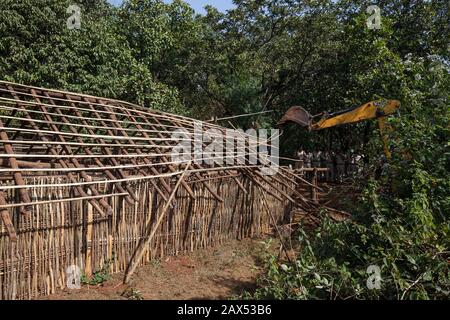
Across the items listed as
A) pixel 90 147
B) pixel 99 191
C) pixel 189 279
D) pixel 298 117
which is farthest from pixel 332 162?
pixel 99 191

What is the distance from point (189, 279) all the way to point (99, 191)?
1857 millimetres

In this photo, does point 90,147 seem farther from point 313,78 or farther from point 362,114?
point 313,78

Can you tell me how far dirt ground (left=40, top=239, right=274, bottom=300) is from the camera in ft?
17.8

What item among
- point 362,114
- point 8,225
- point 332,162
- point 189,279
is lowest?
point 189,279

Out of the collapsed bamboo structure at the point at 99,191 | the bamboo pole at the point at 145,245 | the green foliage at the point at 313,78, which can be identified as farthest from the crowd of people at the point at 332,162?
the bamboo pole at the point at 145,245

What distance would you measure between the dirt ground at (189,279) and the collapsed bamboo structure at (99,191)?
237mm

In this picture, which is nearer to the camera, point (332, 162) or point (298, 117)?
point (298, 117)

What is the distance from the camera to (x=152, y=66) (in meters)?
16.5

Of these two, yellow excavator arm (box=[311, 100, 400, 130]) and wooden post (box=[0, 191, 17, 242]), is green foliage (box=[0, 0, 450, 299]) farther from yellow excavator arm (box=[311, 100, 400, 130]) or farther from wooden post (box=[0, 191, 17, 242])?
wooden post (box=[0, 191, 17, 242])

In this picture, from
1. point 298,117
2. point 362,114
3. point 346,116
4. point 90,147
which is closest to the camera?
point 90,147

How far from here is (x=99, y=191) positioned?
5.69m

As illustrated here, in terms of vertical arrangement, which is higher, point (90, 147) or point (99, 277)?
point (90, 147)

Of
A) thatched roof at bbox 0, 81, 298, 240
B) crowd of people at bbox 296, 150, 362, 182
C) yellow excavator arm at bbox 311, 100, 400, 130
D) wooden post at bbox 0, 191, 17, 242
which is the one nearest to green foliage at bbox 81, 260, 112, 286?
thatched roof at bbox 0, 81, 298, 240
